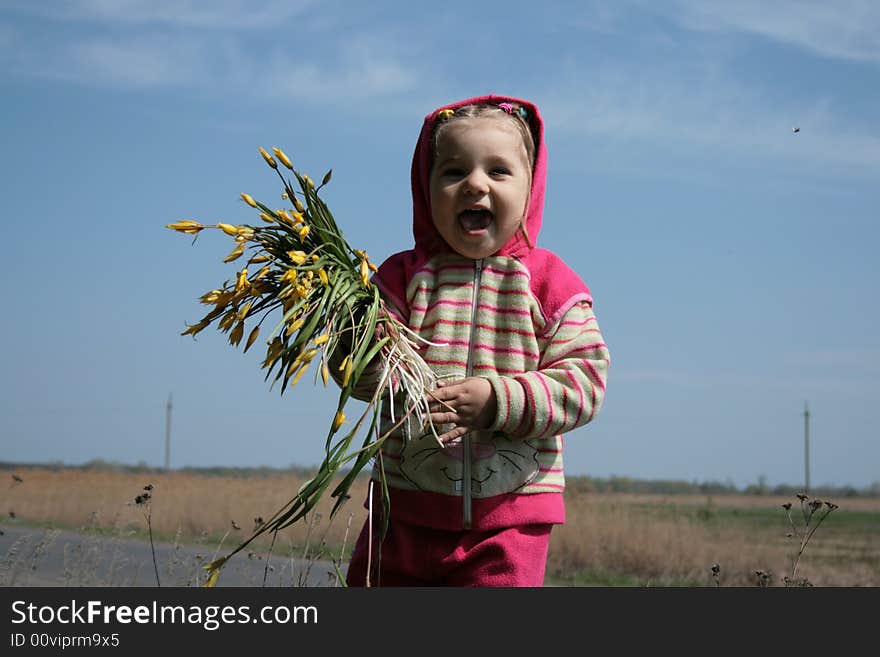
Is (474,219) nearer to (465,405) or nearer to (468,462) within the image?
(465,405)

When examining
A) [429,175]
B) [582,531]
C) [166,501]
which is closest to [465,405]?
[429,175]

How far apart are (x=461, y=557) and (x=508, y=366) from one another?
55cm

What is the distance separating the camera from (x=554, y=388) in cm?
294

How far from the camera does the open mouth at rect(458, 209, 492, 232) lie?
3.16m

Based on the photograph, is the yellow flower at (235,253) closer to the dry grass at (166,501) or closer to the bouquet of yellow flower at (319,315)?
the bouquet of yellow flower at (319,315)

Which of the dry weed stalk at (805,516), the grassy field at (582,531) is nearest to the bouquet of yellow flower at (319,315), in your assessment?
the dry weed stalk at (805,516)

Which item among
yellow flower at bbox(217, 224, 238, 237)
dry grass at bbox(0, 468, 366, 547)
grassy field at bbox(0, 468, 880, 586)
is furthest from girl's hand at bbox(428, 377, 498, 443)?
dry grass at bbox(0, 468, 366, 547)

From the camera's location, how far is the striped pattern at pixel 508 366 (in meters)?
2.94

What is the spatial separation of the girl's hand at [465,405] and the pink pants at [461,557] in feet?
1.00

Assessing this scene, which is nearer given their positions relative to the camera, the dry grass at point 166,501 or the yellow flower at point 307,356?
the yellow flower at point 307,356

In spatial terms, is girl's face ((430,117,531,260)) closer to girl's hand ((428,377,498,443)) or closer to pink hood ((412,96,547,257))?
pink hood ((412,96,547,257))
